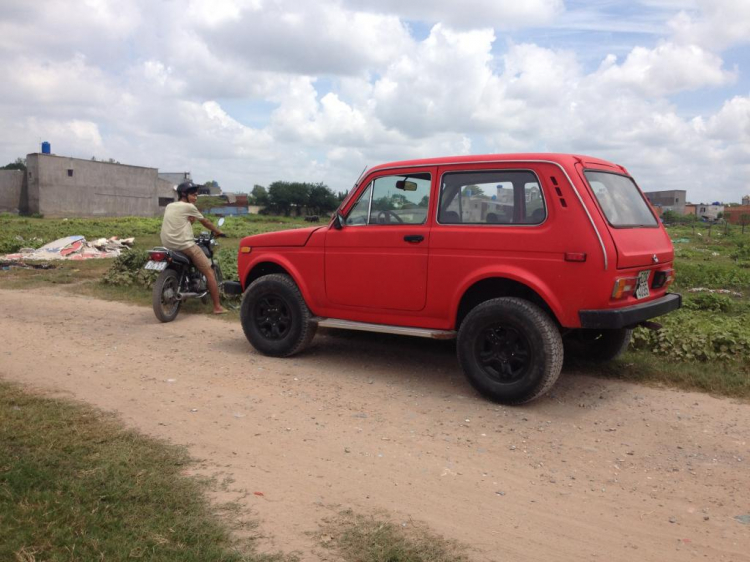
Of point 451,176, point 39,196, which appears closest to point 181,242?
point 451,176

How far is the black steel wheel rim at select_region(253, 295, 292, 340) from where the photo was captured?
7.12 metres

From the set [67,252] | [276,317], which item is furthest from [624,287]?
[67,252]

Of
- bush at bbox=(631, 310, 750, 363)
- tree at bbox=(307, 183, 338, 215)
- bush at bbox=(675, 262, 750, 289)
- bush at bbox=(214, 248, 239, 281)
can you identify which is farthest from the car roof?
tree at bbox=(307, 183, 338, 215)

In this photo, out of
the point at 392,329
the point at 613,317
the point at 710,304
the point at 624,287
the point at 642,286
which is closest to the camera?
the point at 613,317

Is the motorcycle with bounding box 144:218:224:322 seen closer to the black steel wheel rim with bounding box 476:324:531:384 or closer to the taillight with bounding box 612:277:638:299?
the black steel wheel rim with bounding box 476:324:531:384

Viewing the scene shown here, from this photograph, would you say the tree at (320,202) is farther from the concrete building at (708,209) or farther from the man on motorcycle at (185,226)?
the man on motorcycle at (185,226)

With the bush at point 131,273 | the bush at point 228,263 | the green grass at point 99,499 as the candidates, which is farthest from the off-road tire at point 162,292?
the green grass at point 99,499

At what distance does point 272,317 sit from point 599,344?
3.44 meters

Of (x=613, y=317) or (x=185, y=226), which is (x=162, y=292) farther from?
(x=613, y=317)

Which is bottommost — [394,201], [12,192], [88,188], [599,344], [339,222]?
[599,344]

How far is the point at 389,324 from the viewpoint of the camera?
6418 mm

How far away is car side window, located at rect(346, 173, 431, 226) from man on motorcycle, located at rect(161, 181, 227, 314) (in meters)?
3.24

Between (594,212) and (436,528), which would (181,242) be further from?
(436,528)

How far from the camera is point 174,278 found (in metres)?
9.24
